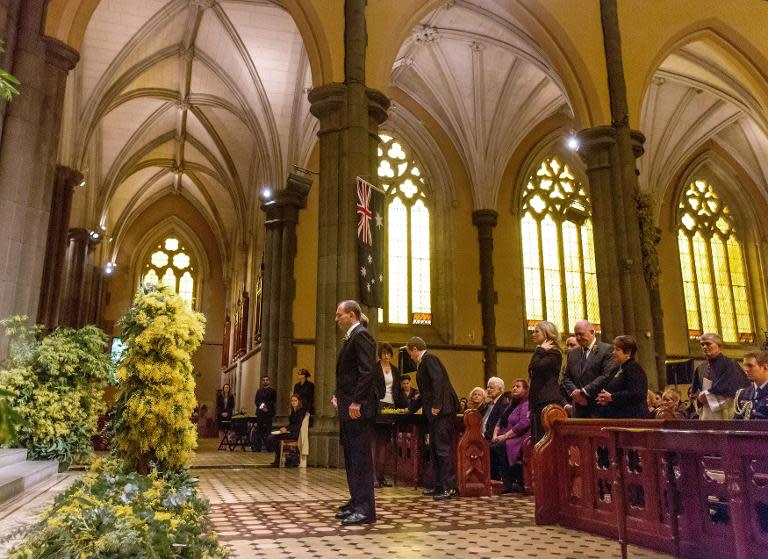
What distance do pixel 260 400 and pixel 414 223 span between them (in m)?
7.31

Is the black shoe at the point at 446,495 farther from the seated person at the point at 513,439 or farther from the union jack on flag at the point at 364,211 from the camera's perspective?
the union jack on flag at the point at 364,211

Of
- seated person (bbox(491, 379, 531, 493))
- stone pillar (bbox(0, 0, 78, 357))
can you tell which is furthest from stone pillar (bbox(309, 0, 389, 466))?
stone pillar (bbox(0, 0, 78, 357))

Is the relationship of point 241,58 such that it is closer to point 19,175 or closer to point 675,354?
point 19,175

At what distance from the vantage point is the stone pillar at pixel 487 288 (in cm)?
1588

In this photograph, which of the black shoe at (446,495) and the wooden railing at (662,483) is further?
the black shoe at (446,495)

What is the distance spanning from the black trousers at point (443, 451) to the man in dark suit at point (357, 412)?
1533 millimetres

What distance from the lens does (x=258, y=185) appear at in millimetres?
19844

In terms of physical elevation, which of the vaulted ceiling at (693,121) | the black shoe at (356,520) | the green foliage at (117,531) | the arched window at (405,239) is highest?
the vaulted ceiling at (693,121)

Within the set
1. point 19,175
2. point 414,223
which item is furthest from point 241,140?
point 19,175

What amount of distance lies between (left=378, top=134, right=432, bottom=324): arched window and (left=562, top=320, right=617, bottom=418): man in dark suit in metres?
10.3

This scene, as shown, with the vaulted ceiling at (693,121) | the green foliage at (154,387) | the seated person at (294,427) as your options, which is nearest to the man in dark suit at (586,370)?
the green foliage at (154,387)

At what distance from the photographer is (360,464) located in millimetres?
4172

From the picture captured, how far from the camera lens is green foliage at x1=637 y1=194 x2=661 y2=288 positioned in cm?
1088

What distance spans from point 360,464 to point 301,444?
5.10 metres
